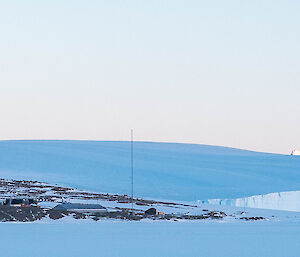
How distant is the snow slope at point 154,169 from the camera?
63.1 meters

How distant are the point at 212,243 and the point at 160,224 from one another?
25.3 feet

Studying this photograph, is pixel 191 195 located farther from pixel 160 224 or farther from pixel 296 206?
pixel 160 224

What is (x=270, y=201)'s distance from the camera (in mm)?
58531

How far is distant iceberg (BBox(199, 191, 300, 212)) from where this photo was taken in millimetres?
55716

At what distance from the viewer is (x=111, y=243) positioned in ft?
68.7

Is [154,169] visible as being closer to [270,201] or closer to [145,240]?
[270,201]

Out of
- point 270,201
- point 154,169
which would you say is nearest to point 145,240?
point 270,201

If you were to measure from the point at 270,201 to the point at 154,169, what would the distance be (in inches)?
625

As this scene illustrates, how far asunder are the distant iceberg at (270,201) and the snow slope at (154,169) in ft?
4.48

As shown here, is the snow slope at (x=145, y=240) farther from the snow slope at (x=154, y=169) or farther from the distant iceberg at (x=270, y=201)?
the snow slope at (x=154, y=169)

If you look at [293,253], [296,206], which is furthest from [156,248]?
[296,206]

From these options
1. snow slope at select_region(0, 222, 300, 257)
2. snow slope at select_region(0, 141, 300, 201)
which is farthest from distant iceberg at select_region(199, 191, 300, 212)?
snow slope at select_region(0, 222, 300, 257)

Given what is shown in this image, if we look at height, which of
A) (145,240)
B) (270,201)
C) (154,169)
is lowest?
(145,240)

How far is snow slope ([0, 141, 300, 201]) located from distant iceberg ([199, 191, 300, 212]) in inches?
53.8
